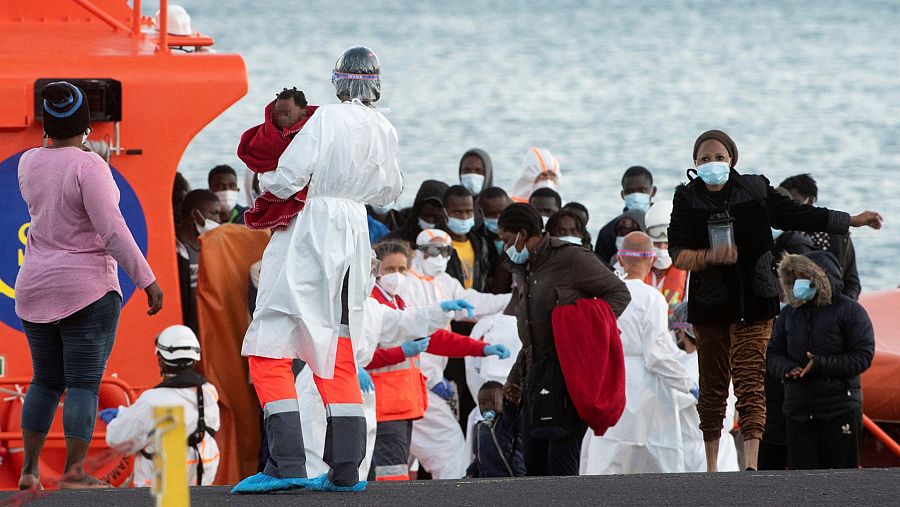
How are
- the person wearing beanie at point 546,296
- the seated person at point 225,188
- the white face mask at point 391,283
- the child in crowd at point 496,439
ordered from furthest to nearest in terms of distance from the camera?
the seated person at point 225,188 → the child in crowd at point 496,439 → the white face mask at point 391,283 → the person wearing beanie at point 546,296

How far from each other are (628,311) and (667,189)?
29850 mm

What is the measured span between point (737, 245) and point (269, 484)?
2.74 metres

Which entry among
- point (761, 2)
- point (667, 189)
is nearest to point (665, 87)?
point (667, 189)

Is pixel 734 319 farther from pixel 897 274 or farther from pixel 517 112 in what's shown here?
pixel 517 112

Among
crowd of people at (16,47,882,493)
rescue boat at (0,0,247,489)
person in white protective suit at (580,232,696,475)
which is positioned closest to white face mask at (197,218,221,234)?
crowd of people at (16,47,882,493)

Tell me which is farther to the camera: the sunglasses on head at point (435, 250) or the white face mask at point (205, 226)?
the sunglasses on head at point (435, 250)

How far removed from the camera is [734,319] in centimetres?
914

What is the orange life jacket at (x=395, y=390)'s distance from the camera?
33.9 ft

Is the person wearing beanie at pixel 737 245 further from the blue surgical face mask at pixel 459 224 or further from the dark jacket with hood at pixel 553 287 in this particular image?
the blue surgical face mask at pixel 459 224

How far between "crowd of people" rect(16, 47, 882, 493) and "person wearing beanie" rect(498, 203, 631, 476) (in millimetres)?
12

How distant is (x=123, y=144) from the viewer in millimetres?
10258

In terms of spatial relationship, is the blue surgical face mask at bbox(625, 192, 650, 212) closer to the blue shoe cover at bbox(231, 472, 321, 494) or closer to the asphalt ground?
the asphalt ground

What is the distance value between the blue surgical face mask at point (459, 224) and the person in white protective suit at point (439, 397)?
0.65m

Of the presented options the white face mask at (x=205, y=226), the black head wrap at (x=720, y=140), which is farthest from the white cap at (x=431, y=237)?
the black head wrap at (x=720, y=140)
